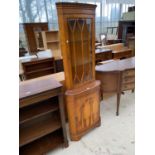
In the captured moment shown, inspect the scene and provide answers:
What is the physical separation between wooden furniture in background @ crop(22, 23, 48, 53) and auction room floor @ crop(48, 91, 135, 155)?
3.47 meters

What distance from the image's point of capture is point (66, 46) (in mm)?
1570

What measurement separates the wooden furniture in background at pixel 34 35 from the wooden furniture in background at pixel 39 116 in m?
3.45

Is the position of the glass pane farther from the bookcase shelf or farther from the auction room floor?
the auction room floor

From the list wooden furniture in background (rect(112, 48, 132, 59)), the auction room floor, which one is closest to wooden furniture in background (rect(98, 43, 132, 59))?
wooden furniture in background (rect(112, 48, 132, 59))

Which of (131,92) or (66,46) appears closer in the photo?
(66,46)

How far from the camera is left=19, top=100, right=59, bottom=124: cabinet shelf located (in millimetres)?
1528

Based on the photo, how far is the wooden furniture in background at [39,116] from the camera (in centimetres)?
147

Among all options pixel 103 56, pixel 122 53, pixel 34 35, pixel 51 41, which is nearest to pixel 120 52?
pixel 122 53

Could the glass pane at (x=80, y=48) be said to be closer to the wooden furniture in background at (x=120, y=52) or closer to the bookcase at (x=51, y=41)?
the wooden furniture in background at (x=120, y=52)

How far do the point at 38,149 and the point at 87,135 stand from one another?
26.9 inches

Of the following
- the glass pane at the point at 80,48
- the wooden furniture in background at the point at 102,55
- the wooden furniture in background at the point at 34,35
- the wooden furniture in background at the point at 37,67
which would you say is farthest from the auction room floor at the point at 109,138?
the wooden furniture in background at the point at 34,35
